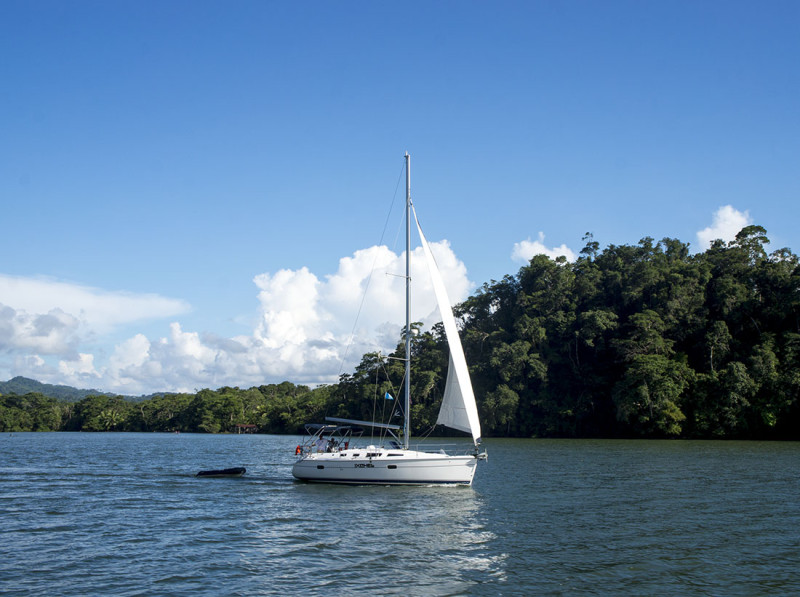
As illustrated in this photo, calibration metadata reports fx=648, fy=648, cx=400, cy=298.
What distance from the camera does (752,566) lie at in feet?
54.7

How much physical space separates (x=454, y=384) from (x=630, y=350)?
5062 cm

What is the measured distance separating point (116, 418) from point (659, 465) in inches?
5550

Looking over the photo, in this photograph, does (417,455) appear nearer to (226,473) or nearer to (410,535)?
(410,535)

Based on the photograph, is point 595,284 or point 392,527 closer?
point 392,527

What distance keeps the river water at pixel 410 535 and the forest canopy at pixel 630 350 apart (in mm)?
25467

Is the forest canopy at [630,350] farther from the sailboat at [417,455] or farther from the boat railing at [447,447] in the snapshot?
the sailboat at [417,455]

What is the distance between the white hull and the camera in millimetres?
29953

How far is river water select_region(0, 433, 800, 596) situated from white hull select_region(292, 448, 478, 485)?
0.68m

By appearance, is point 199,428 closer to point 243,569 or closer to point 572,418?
point 572,418

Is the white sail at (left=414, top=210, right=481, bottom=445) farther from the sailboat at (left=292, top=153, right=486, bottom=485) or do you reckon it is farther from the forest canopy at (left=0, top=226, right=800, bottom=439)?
the forest canopy at (left=0, top=226, right=800, bottom=439)

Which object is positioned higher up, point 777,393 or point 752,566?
point 777,393

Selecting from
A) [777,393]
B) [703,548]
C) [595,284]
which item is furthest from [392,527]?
[595,284]

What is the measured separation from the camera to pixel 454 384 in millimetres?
30594

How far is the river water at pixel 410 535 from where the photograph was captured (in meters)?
15.5
